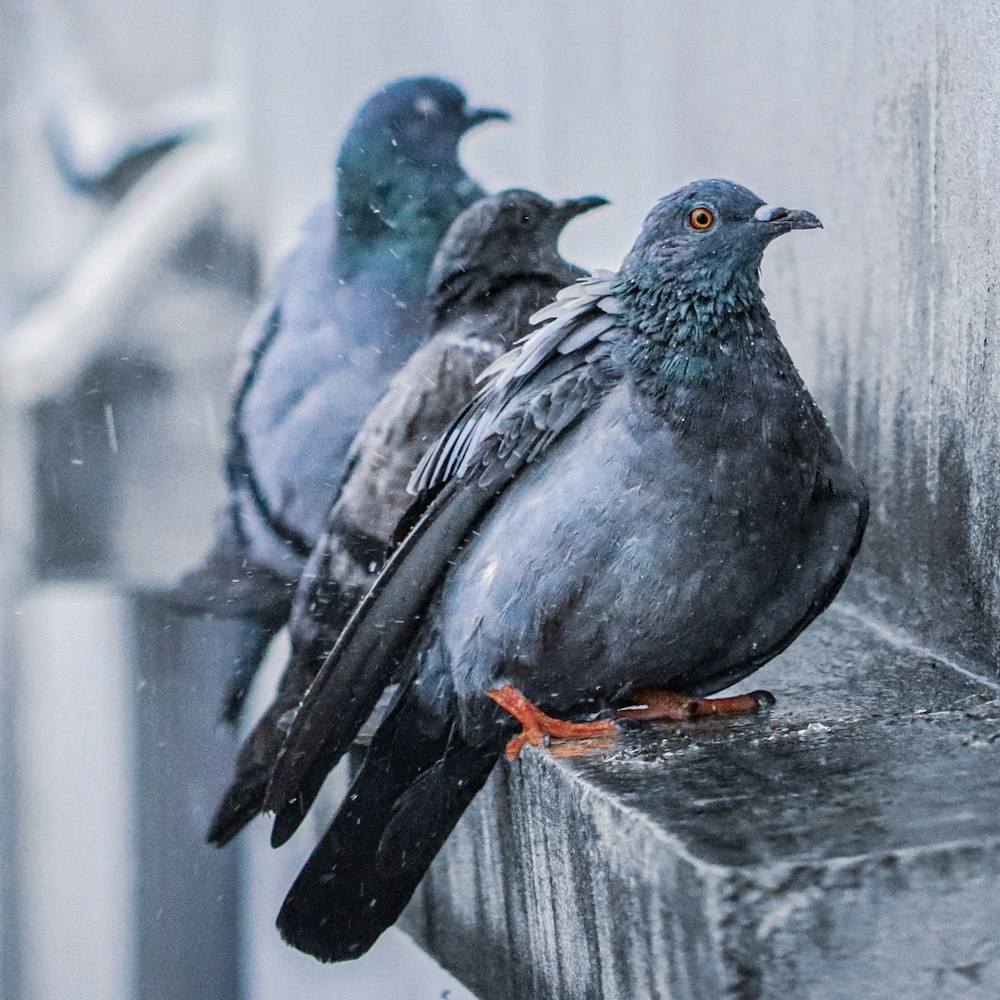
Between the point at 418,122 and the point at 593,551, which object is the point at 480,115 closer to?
the point at 418,122

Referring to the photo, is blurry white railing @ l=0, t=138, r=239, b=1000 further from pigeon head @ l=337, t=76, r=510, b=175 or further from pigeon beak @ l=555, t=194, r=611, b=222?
pigeon beak @ l=555, t=194, r=611, b=222

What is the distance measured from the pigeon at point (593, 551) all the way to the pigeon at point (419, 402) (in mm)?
696

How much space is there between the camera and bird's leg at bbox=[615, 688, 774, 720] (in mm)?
3008

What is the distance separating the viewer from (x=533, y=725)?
2.92m

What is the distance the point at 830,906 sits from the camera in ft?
6.75

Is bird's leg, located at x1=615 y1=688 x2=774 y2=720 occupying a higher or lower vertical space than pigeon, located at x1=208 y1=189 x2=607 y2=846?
lower

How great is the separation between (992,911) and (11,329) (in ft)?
28.3

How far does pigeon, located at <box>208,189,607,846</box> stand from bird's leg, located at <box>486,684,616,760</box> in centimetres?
88

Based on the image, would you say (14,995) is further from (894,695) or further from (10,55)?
(10,55)

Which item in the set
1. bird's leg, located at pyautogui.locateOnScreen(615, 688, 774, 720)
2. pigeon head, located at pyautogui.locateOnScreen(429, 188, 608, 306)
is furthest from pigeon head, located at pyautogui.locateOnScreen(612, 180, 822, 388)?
pigeon head, located at pyautogui.locateOnScreen(429, 188, 608, 306)

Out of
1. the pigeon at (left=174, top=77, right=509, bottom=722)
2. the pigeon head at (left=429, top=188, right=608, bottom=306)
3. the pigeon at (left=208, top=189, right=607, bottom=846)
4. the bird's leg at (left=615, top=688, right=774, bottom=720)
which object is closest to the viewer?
the bird's leg at (left=615, top=688, right=774, bottom=720)

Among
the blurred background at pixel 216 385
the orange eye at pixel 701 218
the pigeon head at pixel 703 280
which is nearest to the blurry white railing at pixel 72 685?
the blurred background at pixel 216 385

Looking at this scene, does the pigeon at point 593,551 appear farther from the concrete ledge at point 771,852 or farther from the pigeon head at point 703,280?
the concrete ledge at point 771,852

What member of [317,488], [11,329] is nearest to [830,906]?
[317,488]
